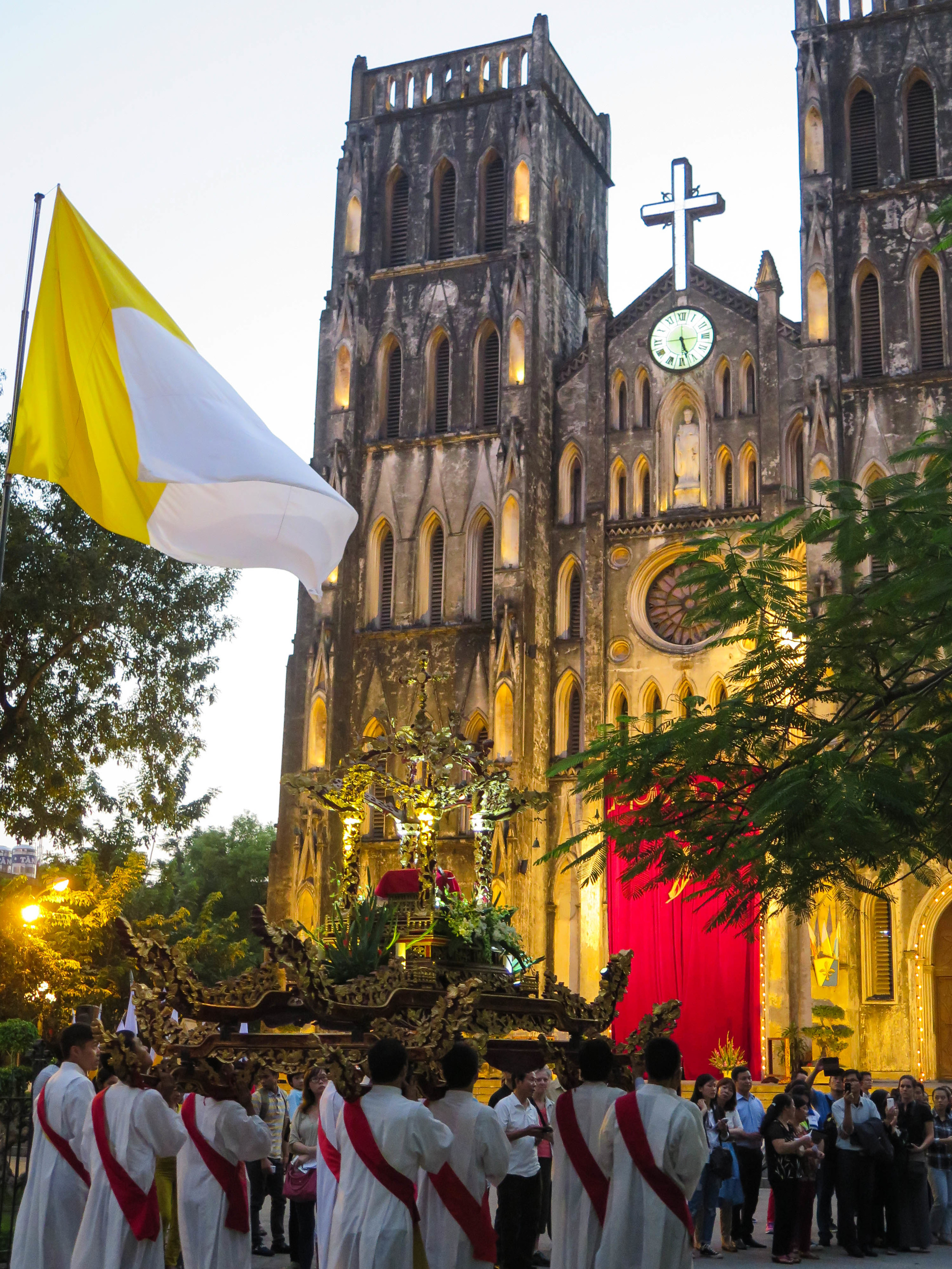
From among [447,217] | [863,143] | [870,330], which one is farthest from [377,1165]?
[447,217]

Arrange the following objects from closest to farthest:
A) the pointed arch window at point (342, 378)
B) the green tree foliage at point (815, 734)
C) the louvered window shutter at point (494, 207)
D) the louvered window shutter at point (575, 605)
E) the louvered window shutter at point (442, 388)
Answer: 1. the green tree foliage at point (815, 734)
2. the louvered window shutter at point (575, 605)
3. the louvered window shutter at point (442, 388)
4. the pointed arch window at point (342, 378)
5. the louvered window shutter at point (494, 207)

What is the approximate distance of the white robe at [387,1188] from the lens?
7730 mm

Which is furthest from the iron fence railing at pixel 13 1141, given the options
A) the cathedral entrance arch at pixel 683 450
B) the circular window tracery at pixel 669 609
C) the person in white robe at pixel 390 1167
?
the cathedral entrance arch at pixel 683 450

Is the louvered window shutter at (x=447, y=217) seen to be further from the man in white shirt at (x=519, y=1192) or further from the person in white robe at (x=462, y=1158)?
the person in white robe at (x=462, y=1158)

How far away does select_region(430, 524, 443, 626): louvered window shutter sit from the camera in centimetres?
3444

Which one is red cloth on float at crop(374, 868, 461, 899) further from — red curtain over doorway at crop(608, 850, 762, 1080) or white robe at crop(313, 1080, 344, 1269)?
red curtain over doorway at crop(608, 850, 762, 1080)

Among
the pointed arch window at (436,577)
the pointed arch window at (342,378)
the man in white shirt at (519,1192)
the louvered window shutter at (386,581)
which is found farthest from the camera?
the pointed arch window at (342,378)

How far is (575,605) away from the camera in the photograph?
34062 millimetres

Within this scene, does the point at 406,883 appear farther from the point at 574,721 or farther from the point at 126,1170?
the point at 574,721

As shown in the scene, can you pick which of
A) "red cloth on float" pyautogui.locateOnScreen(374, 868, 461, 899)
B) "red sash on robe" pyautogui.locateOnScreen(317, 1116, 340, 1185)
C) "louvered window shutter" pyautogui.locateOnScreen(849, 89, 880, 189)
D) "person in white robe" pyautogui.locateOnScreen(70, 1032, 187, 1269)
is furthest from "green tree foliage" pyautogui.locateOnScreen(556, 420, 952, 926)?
"louvered window shutter" pyautogui.locateOnScreen(849, 89, 880, 189)

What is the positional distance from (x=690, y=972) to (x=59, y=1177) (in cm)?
2230

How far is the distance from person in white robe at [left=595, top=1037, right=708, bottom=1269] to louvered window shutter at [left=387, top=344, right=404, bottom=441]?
2886 cm

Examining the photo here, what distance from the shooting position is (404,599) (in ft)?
113

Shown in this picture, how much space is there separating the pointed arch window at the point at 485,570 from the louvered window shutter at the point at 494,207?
680 centimetres
